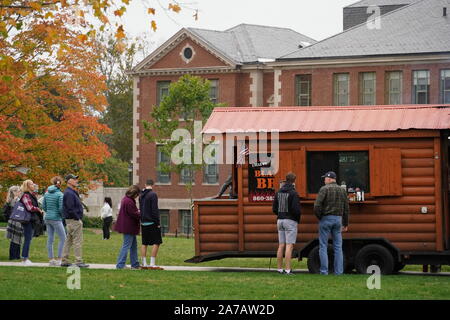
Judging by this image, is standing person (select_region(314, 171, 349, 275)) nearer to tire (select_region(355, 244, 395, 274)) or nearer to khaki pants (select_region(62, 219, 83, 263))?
tire (select_region(355, 244, 395, 274))

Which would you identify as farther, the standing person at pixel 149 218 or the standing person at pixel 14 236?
the standing person at pixel 14 236

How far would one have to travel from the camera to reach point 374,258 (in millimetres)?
19328

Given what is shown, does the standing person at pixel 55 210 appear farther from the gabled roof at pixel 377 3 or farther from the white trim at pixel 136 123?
the gabled roof at pixel 377 3

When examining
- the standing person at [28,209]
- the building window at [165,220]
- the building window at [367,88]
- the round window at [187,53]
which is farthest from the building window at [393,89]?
the standing person at [28,209]

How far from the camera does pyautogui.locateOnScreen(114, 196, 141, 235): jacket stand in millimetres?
19672

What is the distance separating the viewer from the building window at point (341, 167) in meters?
19.7

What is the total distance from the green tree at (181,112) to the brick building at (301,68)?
11.0ft

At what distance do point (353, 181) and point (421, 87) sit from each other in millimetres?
32029

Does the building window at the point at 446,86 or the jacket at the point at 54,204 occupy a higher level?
the building window at the point at 446,86

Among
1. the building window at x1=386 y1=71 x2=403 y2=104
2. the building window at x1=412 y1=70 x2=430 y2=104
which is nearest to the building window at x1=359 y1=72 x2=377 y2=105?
the building window at x1=386 y1=71 x2=403 y2=104

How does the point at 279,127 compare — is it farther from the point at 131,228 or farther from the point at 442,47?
the point at 442,47

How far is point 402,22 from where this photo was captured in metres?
51.5

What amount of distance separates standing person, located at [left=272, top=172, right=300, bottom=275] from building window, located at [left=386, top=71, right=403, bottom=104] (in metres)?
33.4

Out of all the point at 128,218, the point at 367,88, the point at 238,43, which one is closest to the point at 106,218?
the point at 128,218
